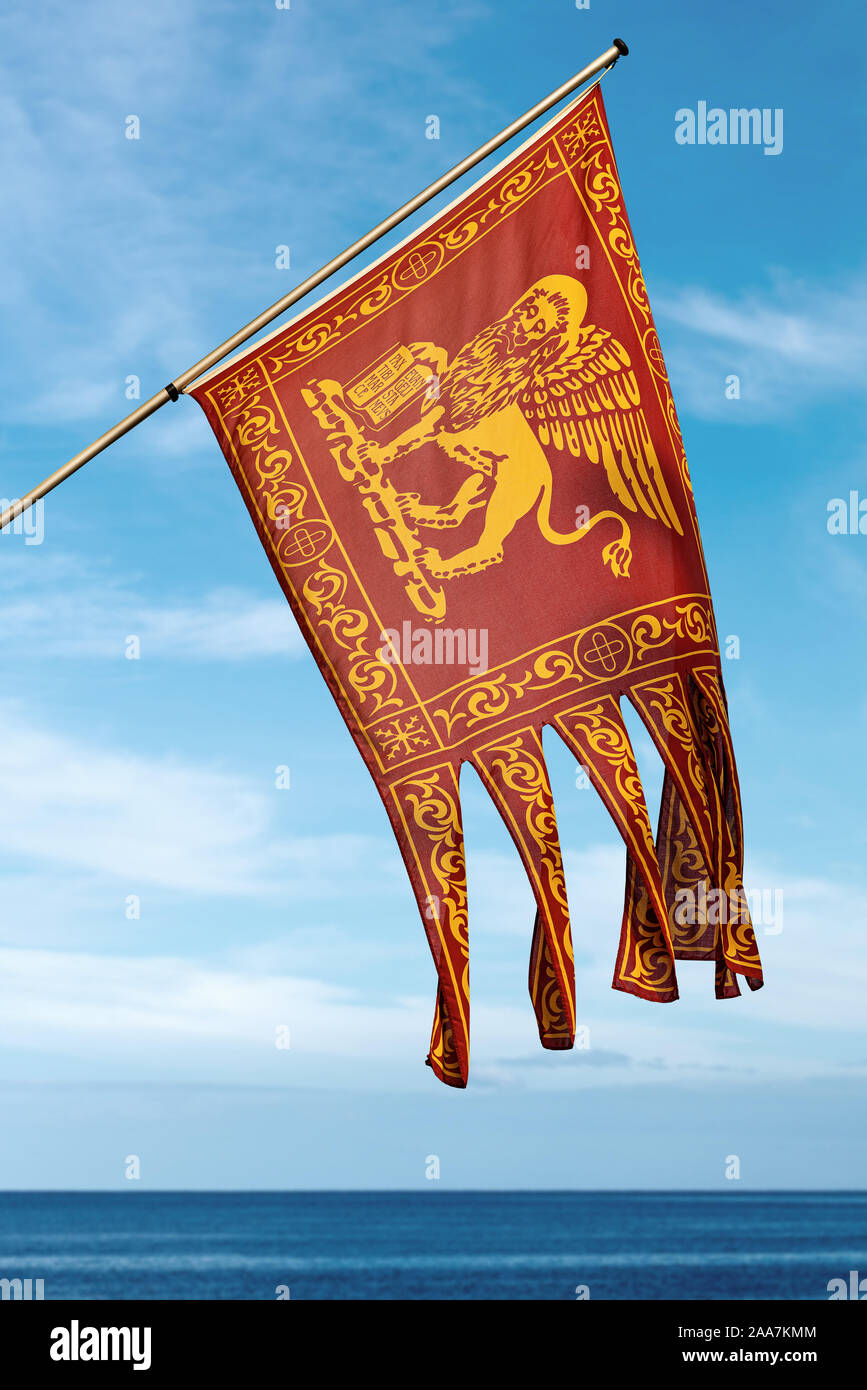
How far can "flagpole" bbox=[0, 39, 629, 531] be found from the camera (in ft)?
15.7

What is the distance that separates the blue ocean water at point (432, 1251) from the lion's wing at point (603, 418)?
54273 millimetres

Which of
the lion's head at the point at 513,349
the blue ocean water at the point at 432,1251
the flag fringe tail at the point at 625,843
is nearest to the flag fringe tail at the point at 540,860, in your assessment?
the flag fringe tail at the point at 625,843

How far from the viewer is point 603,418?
17.1ft

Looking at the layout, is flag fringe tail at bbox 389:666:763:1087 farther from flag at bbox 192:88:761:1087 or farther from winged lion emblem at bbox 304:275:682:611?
winged lion emblem at bbox 304:275:682:611

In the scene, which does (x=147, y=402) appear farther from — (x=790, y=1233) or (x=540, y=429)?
(x=790, y=1233)

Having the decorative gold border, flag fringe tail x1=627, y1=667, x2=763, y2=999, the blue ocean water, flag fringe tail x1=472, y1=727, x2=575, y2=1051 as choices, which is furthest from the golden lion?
the blue ocean water

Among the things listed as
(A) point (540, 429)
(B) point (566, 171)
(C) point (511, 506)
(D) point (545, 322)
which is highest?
(B) point (566, 171)

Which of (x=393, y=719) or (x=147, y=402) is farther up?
(x=147, y=402)

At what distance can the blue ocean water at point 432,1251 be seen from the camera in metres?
64.1

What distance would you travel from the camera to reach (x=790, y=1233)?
4126 inches

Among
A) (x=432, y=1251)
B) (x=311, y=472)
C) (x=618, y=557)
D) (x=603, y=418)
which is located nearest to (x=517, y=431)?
(x=603, y=418)
